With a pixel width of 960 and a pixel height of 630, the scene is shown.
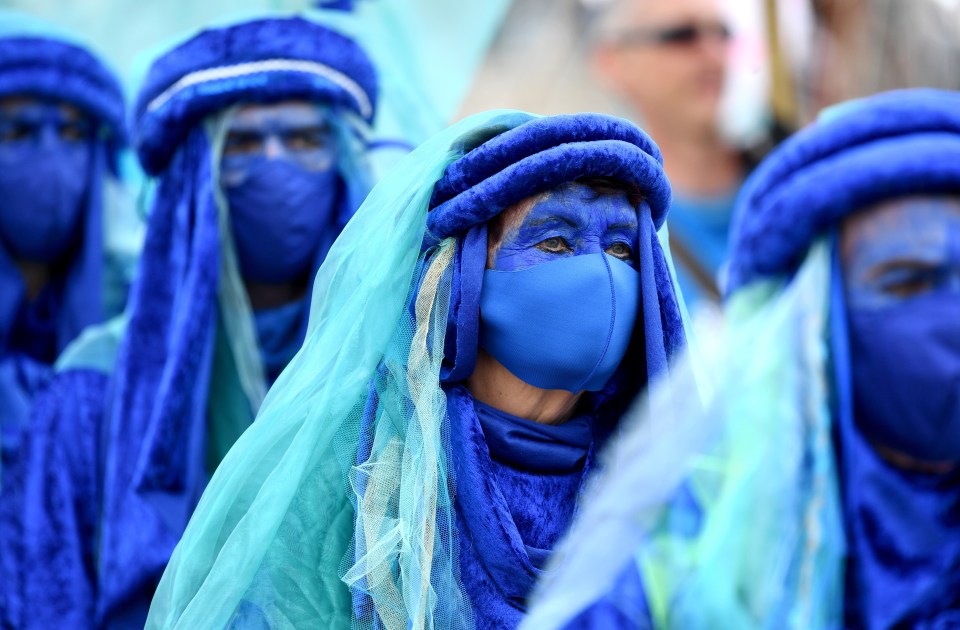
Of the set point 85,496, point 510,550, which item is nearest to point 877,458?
point 510,550

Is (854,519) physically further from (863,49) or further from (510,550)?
(863,49)

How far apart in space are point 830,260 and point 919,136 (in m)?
0.36

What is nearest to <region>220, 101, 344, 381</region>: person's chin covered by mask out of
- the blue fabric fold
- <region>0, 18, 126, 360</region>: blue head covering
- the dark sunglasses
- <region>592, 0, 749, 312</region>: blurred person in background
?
<region>0, 18, 126, 360</region>: blue head covering

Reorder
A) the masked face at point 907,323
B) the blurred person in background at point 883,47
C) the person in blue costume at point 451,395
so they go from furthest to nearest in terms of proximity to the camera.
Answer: the blurred person in background at point 883,47
the masked face at point 907,323
the person in blue costume at point 451,395

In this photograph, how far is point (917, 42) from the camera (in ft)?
21.0

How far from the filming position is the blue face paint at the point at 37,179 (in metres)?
5.17

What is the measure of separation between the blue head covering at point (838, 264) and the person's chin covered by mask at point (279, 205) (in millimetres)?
1303

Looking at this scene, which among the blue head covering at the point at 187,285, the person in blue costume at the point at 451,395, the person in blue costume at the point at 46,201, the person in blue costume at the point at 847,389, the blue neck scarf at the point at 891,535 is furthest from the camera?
the person in blue costume at the point at 46,201

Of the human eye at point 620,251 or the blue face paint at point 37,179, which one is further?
the blue face paint at point 37,179

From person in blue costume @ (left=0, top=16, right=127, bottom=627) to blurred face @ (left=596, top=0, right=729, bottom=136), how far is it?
2.82 m

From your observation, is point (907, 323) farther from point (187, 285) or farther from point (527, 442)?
point (187, 285)

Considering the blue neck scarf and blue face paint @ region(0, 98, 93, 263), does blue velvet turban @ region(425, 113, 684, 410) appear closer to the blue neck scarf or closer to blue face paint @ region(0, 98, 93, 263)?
the blue neck scarf

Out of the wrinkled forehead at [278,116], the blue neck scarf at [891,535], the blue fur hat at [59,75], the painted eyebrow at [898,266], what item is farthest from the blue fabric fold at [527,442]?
the blue fur hat at [59,75]

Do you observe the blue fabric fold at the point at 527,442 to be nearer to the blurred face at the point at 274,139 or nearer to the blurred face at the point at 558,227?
the blurred face at the point at 558,227
